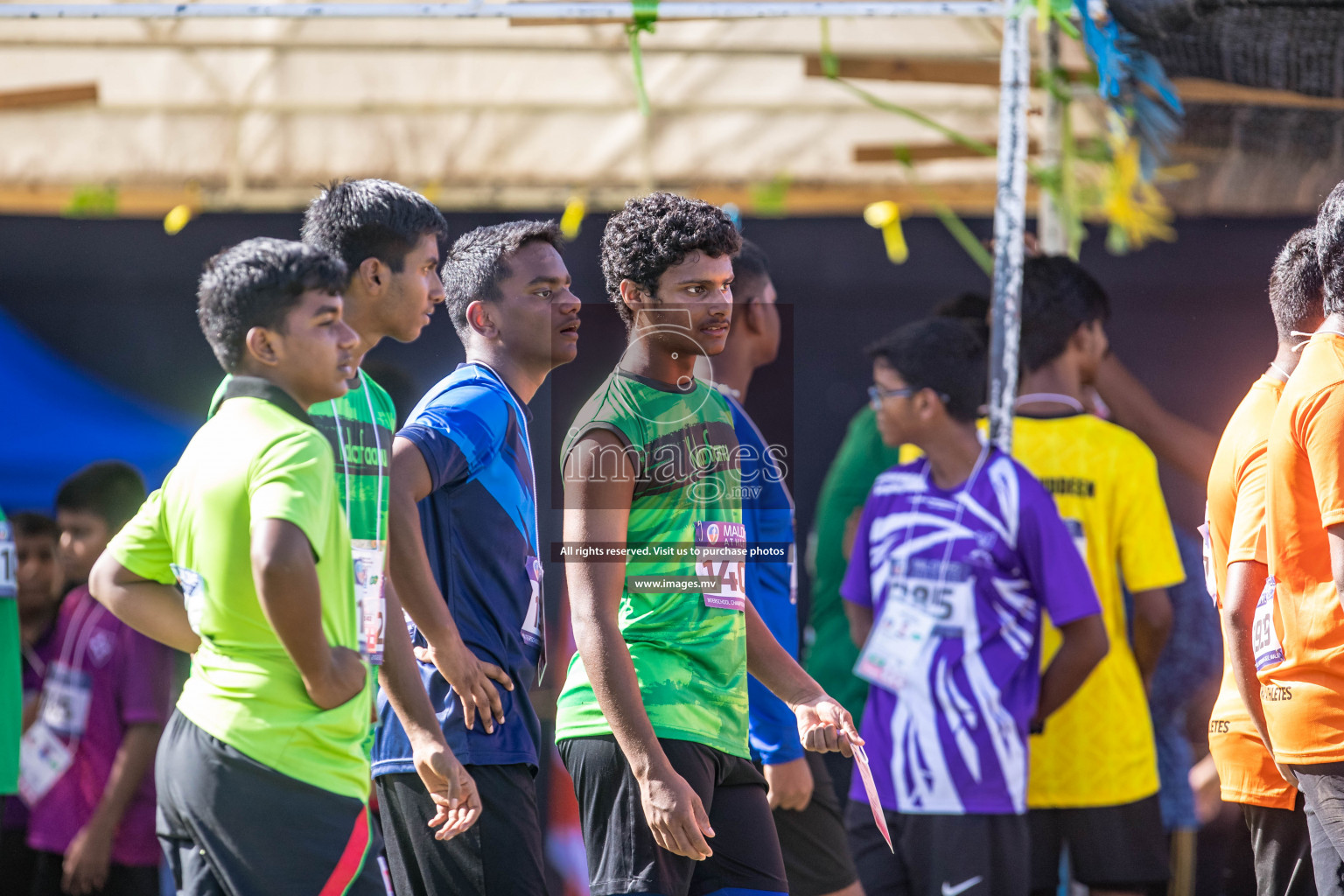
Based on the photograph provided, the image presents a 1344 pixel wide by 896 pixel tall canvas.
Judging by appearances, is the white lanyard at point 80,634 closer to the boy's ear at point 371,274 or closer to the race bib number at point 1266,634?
the boy's ear at point 371,274

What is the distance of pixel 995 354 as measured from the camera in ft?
12.7

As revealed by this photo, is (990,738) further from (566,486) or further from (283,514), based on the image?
(283,514)

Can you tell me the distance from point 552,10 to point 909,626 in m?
1.94

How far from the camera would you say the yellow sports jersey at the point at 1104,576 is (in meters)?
3.85

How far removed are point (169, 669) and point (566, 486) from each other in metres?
2.19

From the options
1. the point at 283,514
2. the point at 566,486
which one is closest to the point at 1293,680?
the point at 566,486

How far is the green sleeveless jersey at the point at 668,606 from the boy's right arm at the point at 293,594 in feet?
1.85

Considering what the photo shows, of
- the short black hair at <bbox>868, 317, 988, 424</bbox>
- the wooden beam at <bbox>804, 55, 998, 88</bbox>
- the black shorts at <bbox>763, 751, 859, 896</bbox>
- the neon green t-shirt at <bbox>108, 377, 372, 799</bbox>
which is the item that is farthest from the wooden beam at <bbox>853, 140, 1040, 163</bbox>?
the neon green t-shirt at <bbox>108, 377, 372, 799</bbox>

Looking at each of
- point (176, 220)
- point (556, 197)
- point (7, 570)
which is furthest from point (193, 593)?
point (556, 197)

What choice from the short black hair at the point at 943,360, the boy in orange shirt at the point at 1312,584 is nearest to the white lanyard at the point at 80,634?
the short black hair at the point at 943,360

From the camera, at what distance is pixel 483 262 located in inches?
116

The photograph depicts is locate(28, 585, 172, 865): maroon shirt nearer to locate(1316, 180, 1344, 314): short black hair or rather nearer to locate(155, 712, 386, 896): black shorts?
locate(155, 712, 386, 896): black shorts

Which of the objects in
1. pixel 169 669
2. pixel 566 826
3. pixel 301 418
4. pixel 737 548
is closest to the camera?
pixel 301 418

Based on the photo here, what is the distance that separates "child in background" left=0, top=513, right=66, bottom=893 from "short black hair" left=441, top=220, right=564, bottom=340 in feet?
6.44
